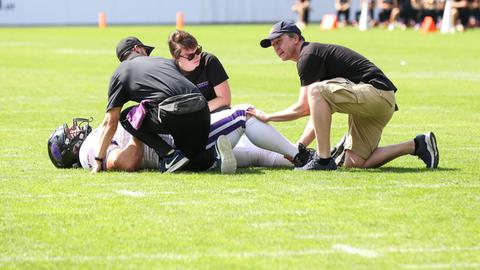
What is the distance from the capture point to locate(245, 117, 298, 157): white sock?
1040 cm

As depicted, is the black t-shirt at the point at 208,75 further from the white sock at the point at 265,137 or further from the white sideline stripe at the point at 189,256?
the white sideline stripe at the point at 189,256

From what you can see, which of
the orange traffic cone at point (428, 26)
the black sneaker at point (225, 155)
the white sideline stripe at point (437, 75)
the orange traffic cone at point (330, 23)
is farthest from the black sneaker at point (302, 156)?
the orange traffic cone at point (330, 23)

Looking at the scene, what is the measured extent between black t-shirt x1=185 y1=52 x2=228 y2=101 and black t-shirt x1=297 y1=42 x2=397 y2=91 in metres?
0.84

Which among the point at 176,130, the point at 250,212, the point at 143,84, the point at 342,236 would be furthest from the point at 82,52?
the point at 342,236

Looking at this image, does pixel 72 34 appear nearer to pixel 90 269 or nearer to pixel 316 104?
pixel 316 104

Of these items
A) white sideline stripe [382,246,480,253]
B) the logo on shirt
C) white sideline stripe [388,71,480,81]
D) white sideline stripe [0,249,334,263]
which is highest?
white sideline stripe [382,246,480,253]

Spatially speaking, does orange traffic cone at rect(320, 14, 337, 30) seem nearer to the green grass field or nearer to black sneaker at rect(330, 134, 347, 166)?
the green grass field

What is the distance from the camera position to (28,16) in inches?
2237

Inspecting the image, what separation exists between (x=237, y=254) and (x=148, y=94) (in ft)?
11.7

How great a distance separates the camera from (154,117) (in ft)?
33.3

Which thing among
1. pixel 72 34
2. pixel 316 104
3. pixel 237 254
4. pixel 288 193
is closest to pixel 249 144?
pixel 316 104

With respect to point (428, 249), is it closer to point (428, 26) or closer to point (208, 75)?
point (208, 75)

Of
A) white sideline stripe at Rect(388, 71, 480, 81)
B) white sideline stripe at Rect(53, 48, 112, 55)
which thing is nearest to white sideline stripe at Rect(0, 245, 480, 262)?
white sideline stripe at Rect(388, 71, 480, 81)

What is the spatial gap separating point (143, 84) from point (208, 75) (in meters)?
0.74
